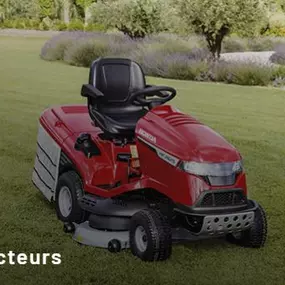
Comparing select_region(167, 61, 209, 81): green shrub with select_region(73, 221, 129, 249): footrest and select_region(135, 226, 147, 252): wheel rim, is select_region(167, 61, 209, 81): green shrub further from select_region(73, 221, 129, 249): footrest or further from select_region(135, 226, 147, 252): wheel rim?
select_region(135, 226, 147, 252): wheel rim

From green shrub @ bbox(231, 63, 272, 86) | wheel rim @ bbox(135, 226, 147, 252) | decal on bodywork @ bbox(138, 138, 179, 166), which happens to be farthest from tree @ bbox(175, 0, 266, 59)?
wheel rim @ bbox(135, 226, 147, 252)

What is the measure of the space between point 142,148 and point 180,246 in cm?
72

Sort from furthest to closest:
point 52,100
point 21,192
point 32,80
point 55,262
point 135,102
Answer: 1. point 32,80
2. point 52,100
3. point 21,192
4. point 135,102
5. point 55,262

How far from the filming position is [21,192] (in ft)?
18.8

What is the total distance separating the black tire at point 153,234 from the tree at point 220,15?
13.7m

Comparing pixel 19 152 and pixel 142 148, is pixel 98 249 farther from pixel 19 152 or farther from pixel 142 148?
pixel 19 152

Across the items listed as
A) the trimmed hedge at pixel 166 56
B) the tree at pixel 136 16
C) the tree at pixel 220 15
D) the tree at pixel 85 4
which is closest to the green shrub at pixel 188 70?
the trimmed hedge at pixel 166 56

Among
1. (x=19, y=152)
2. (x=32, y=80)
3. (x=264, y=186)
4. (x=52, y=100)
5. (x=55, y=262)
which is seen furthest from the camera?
(x=32, y=80)

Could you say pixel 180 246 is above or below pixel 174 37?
above

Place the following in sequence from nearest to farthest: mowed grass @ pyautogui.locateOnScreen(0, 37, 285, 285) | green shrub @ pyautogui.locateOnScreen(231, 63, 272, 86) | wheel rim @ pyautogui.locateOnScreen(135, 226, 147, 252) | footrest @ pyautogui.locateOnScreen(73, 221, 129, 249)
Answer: mowed grass @ pyautogui.locateOnScreen(0, 37, 285, 285)
wheel rim @ pyautogui.locateOnScreen(135, 226, 147, 252)
footrest @ pyautogui.locateOnScreen(73, 221, 129, 249)
green shrub @ pyautogui.locateOnScreen(231, 63, 272, 86)

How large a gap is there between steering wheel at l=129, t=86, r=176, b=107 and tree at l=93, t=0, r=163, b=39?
19404 mm

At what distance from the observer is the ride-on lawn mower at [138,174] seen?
394cm

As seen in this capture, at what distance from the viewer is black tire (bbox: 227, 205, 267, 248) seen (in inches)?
172

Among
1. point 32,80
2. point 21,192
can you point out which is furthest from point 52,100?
point 21,192
